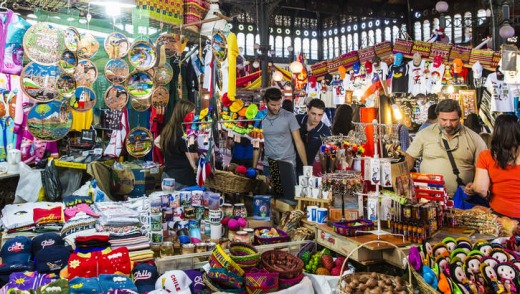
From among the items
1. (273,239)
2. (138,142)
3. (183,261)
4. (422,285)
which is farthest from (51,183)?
(422,285)

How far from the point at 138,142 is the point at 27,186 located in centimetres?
153

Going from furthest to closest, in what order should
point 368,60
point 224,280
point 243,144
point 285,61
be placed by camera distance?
point 285,61
point 368,60
point 243,144
point 224,280

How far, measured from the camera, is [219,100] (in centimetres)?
442

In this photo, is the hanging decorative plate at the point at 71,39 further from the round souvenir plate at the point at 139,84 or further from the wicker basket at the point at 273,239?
the wicker basket at the point at 273,239

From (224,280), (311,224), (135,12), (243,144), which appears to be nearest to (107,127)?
(135,12)

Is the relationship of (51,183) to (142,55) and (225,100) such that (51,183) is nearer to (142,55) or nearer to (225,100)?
(142,55)

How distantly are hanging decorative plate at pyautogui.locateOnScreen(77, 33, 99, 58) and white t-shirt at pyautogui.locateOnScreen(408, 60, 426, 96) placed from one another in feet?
17.9

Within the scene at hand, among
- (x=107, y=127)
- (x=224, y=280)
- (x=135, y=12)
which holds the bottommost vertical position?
(x=224, y=280)

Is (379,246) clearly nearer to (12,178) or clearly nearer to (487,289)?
(487,289)

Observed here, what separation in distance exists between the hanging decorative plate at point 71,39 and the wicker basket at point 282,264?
3.35m

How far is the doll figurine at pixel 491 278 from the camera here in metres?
2.01

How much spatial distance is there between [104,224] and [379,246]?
6.27ft

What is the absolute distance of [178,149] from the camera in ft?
15.3

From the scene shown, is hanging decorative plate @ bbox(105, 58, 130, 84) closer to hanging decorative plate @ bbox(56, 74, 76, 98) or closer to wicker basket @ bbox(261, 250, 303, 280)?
hanging decorative plate @ bbox(56, 74, 76, 98)
